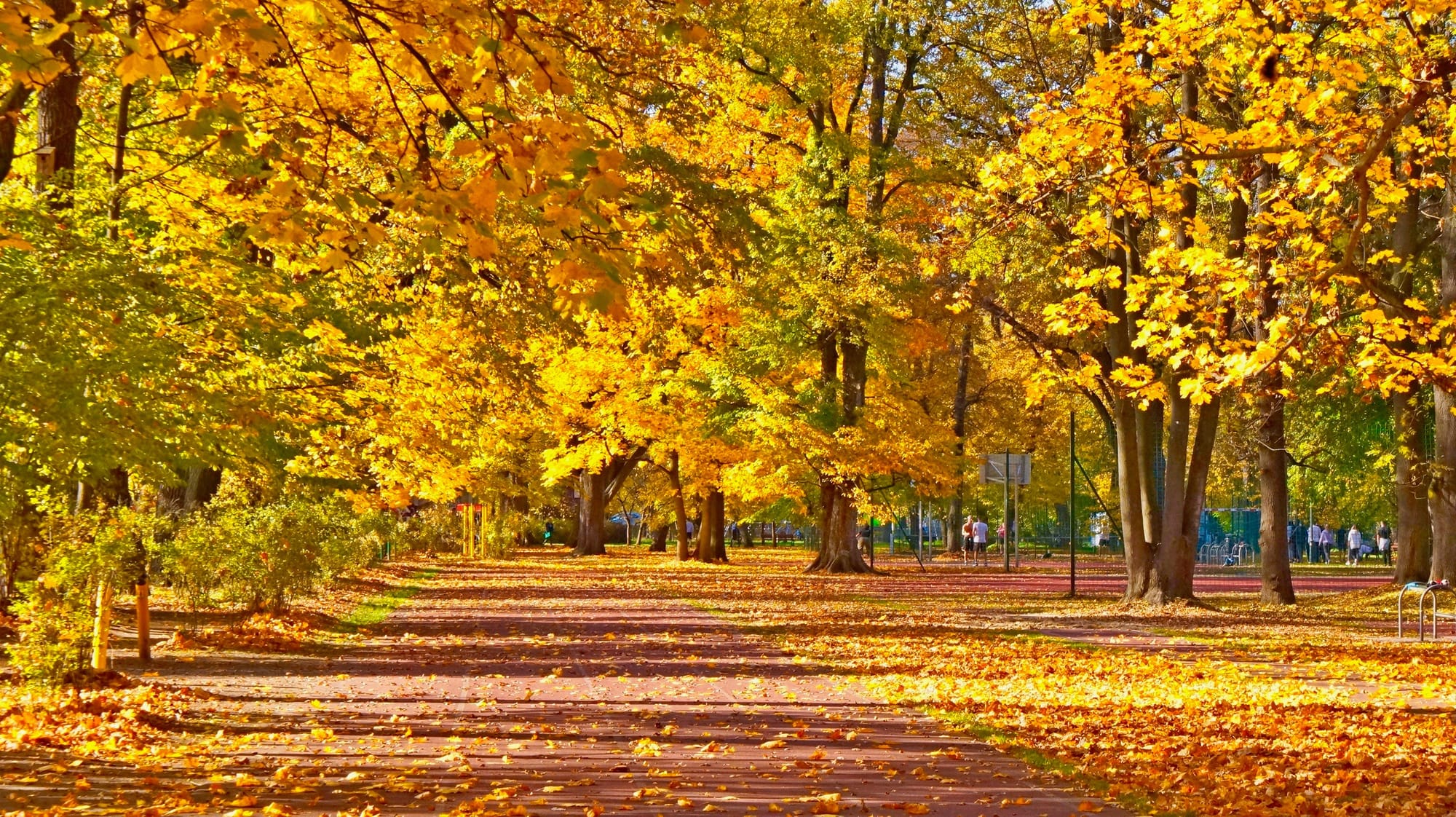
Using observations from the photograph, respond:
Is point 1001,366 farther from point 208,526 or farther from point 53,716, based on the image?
point 53,716

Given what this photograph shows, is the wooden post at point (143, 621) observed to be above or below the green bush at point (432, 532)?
below

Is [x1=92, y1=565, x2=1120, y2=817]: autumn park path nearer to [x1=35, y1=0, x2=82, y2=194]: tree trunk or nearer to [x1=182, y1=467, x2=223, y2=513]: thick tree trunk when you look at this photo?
[x1=35, y1=0, x2=82, y2=194]: tree trunk

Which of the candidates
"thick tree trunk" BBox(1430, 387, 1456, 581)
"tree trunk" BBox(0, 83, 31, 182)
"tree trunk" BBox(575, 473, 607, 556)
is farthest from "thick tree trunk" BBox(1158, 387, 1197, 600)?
"tree trunk" BBox(575, 473, 607, 556)

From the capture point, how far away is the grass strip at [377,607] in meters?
21.2

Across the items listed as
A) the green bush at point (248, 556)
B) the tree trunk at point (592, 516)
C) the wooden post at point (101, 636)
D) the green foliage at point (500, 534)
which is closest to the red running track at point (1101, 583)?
the tree trunk at point (592, 516)

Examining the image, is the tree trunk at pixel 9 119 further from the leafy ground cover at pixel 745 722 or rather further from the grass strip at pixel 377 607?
the grass strip at pixel 377 607

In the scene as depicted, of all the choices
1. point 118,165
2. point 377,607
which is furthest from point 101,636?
point 377,607

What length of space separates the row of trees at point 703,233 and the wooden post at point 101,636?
95 centimetres

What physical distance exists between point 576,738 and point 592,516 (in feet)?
136

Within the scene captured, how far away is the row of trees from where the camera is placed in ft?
22.9

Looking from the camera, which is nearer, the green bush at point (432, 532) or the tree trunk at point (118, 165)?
the tree trunk at point (118, 165)

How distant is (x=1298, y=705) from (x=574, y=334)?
463 inches

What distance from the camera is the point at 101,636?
471 inches

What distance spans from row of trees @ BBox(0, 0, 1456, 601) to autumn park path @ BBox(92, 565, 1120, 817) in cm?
223
